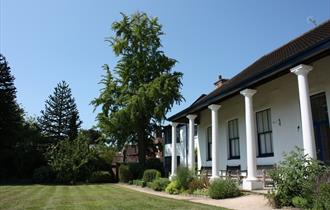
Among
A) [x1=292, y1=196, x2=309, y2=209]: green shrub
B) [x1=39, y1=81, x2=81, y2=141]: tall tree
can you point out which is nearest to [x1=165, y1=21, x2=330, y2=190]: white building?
[x1=292, y1=196, x2=309, y2=209]: green shrub

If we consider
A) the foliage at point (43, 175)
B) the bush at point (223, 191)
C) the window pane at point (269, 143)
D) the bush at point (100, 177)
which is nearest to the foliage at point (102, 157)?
the bush at point (100, 177)

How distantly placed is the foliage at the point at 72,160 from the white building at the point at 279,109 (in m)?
14.9

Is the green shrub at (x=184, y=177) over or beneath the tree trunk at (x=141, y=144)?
beneath

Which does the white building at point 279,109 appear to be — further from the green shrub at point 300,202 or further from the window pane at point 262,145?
the green shrub at point 300,202

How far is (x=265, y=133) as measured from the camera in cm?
1705

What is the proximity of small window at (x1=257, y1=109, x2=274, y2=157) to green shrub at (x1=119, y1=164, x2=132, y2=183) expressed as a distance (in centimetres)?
1639

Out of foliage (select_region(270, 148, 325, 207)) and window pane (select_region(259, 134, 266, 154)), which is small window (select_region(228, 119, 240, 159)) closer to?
window pane (select_region(259, 134, 266, 154))

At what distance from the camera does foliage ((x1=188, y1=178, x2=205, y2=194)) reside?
618 inches

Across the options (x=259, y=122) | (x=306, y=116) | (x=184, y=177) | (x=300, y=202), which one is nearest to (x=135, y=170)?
(x=184, y=177)

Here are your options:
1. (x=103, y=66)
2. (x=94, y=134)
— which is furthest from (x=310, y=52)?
Result: (x=94, y=134)

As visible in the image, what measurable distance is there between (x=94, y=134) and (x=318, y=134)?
61874 mm

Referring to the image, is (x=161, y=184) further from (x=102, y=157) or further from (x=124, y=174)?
(x=102, y=157)

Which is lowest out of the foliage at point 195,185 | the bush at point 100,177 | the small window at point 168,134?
the foliage at point 195,185

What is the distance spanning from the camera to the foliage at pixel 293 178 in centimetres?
988
